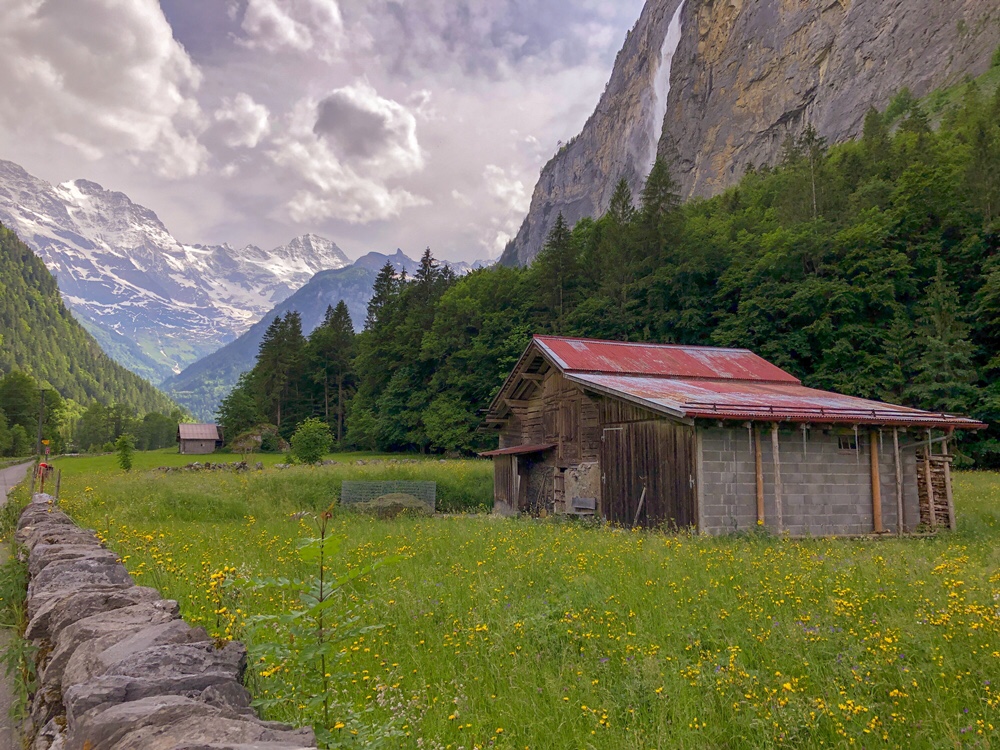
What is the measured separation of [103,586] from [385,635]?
302 centimetres

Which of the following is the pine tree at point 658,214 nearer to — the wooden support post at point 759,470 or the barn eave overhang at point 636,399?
the barn eave overhang at point 636,399

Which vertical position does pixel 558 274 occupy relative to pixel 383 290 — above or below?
below

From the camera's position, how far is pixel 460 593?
8.76 m

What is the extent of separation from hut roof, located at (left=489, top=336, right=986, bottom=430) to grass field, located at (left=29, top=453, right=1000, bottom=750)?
17.2 ft

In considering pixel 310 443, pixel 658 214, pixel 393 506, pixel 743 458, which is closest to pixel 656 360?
pixel 743 458

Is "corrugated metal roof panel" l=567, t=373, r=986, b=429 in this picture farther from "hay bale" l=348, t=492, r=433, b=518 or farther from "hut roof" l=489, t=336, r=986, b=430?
"hay bale" l=348, t=492, r=433, b=518

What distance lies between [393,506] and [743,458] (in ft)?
43.7

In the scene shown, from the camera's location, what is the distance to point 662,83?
5123 inches

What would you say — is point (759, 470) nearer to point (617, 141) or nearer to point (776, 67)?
point (776, 67)

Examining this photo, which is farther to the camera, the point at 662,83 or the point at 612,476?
the point at 662,83

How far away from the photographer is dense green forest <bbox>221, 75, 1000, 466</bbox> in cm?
3819

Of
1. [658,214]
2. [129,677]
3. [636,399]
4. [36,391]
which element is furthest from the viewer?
[36,391]

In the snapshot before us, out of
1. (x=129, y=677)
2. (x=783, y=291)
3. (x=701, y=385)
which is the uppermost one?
(x=783, y=291)

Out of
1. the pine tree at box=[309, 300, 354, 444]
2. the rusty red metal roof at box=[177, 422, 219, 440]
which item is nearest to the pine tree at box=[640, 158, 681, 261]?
the pine tree at box=[309, 300, 354, 444]
